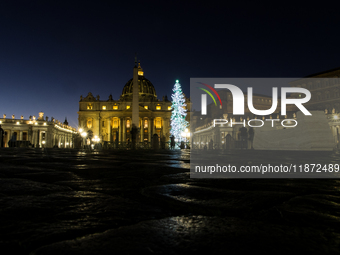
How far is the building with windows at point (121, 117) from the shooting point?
79.4 m

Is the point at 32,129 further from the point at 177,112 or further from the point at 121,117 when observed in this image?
the point at 177,112

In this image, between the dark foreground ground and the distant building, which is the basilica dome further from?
the dark foreground ground

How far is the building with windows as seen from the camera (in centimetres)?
7944

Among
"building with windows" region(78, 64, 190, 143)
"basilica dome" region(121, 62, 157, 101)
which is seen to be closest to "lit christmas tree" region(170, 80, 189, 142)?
"building with windows" region(78, 64, 190, 143)

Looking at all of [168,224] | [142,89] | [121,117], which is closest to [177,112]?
[121,117]

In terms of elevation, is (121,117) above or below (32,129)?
above

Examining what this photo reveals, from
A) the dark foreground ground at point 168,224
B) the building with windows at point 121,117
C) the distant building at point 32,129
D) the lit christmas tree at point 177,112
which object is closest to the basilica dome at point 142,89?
the building with windows at point 121,117

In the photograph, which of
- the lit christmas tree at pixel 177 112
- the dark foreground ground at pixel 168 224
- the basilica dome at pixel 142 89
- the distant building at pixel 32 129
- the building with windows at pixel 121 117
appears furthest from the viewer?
the basilica dome at pixel 142 89

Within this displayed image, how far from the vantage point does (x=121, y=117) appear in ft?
259

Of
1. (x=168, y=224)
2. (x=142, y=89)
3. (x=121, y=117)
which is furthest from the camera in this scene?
(x=142, y=89)

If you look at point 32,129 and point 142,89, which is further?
point 142,89

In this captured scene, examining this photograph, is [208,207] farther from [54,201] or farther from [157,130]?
[157,130]

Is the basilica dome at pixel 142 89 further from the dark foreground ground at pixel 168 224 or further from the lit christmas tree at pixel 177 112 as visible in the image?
the dark foreground ground at pixel 168 224

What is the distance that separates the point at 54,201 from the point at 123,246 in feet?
2.68
